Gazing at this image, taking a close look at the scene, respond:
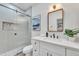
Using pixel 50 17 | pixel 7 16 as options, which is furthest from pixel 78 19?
pixel 7 16

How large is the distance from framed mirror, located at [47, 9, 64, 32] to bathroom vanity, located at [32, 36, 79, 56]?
0.25 metres

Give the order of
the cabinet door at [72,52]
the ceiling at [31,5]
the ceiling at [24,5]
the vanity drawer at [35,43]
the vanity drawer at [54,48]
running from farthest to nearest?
the vanity drawer at [35,43] → the ceiling at [24,5] → the ceiling at [31,5] → the vanity drawer at [54,48] → the cabinet door at [72,52]

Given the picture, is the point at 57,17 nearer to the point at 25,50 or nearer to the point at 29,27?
the point at 29,27

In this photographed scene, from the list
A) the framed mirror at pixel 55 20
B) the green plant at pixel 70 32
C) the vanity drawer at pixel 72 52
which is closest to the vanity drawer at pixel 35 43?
the framed mirror at pixel 55 20

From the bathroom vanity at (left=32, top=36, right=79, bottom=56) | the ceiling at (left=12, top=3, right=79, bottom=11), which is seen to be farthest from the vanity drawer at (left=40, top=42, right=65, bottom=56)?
the ceiling at (left=12, top=3, right=79, bottom=11)

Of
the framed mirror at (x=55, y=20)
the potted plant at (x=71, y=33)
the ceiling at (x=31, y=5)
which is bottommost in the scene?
the potted plant at (x=71, y=33)

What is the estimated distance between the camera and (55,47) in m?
1.32

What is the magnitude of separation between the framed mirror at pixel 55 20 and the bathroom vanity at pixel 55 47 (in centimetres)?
25

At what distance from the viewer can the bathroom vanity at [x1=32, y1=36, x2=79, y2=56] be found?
3.54 feet

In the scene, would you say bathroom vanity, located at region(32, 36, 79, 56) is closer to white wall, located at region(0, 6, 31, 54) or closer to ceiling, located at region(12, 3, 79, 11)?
white wall, located at region(0, 6, 31, 54)

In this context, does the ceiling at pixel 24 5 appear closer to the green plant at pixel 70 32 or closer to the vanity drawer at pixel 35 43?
the vanity drawer at pixel 35 43

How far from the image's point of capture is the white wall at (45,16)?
146 cm

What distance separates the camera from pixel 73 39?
4.72ft

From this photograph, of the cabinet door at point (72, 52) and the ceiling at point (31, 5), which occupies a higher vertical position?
the ceiling at point (31, 5)
